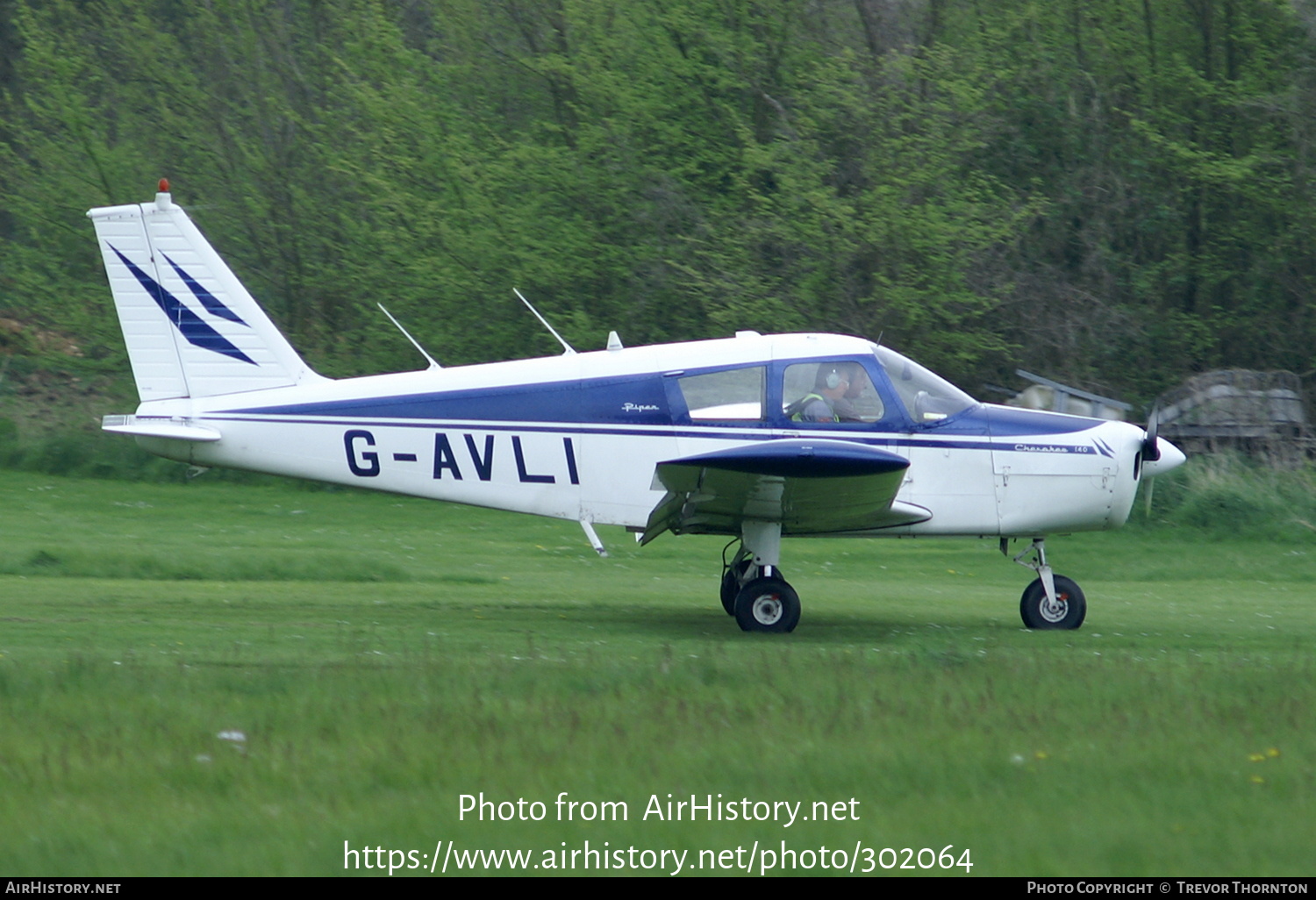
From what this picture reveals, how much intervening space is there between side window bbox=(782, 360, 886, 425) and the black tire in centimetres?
155

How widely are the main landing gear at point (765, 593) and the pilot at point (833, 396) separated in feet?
2.84

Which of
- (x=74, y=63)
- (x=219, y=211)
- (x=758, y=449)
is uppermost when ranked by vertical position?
(x=74, y=63)

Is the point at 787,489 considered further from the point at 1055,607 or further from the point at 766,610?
the point at 1055,607

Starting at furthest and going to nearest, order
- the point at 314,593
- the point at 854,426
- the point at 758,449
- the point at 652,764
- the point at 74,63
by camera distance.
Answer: the point at 74,63 < the point at 314,593 < the point at 854,426 < the point at 758,449 < the point at 652,764

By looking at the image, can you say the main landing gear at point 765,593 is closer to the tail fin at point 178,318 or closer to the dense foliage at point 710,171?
the tail fin at point 178,318

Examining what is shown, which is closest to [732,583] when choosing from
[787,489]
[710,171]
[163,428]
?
[787,489]

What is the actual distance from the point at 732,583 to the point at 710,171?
1340cm

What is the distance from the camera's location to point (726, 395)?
9.95m

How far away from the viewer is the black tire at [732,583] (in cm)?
1089

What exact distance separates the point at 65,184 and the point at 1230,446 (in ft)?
63.2

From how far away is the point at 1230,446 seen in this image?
19812 millimetres

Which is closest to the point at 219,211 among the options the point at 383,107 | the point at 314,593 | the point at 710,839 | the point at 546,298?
the point at 383,107

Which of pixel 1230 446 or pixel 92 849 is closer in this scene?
pixel 92 849

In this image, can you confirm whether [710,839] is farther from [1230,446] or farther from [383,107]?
[383,107]
